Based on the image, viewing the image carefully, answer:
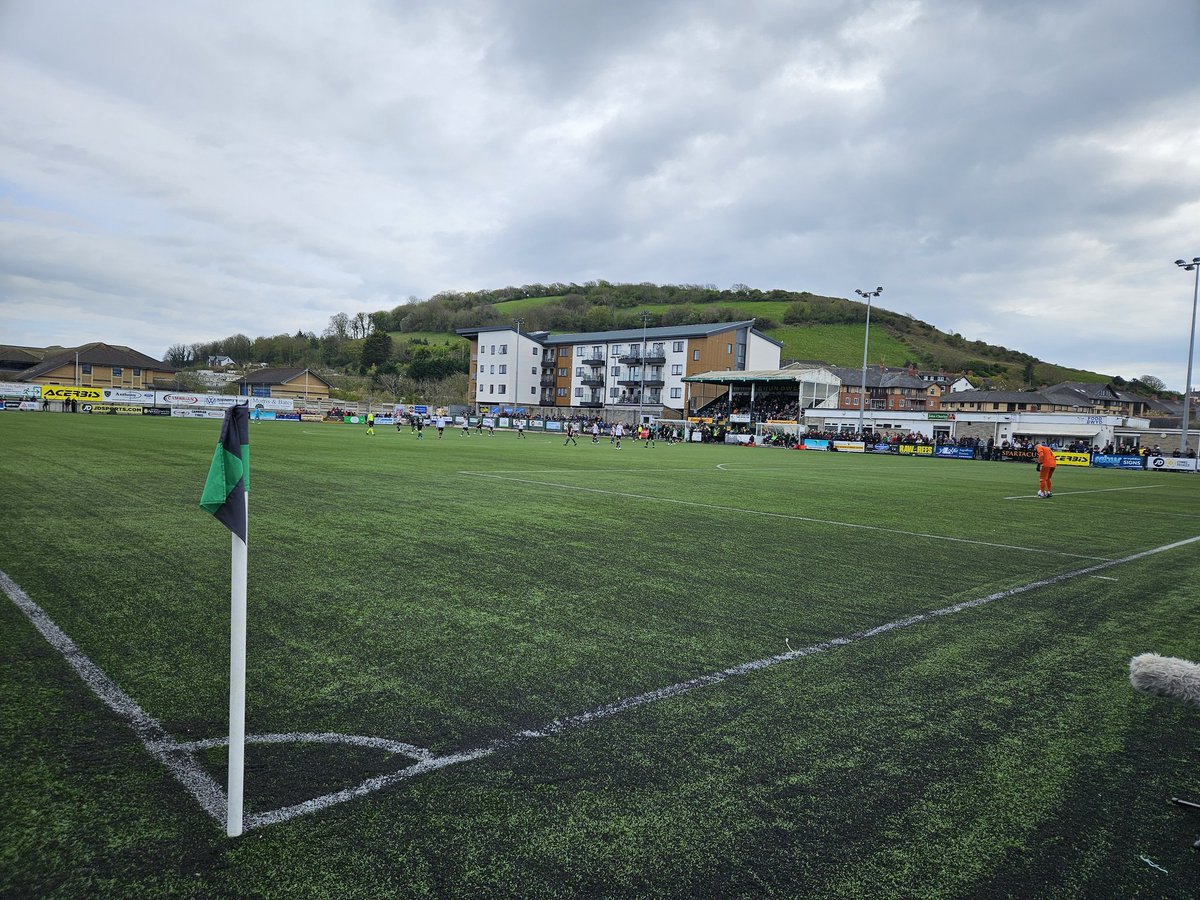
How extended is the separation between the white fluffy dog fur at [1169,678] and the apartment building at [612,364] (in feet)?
248

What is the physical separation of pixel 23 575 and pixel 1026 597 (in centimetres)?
968

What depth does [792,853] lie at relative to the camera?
2729 mm

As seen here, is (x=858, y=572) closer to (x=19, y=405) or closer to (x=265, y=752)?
(x=265, y=752)

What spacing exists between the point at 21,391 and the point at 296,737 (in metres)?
80.0

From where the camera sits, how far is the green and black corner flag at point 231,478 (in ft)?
8.95

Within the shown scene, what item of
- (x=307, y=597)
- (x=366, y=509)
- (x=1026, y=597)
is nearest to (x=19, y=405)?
(x=366, y=509)

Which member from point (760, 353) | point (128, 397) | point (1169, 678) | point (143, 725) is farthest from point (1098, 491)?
point (128, 397)

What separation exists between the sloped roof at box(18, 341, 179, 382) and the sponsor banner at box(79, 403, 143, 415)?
102 feet

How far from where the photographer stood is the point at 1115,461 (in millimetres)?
42125

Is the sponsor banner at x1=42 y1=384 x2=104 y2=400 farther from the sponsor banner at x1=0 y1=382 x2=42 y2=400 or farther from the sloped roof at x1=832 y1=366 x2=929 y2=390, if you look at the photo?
the sloped roof at x1=832 y1=366 x2=929 y2=390

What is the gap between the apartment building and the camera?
82875 millimetres

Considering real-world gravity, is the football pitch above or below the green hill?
below

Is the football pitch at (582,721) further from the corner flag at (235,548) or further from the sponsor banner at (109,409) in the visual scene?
the sponsor banner at (109,409)

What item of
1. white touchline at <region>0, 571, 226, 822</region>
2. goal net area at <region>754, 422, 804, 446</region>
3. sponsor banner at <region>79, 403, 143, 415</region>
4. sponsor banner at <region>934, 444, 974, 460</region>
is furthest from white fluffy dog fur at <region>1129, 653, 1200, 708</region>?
sponsor banner at <region>79, 403, 143, 415</region>
